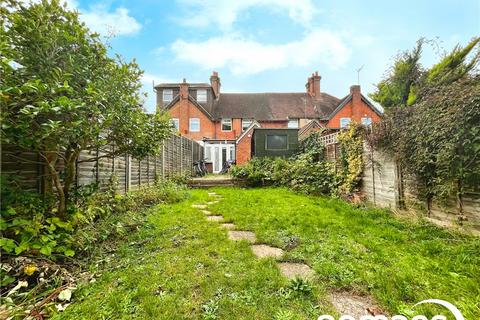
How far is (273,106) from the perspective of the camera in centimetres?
2266

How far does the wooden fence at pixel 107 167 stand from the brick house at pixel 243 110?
9.15 metres

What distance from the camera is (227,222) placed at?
14.2ft

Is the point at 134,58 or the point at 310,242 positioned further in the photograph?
the point at 134,58

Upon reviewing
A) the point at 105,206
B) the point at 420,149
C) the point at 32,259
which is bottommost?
the point at 32,259

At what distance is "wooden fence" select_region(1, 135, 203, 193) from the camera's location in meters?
2.57

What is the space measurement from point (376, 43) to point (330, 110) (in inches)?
604

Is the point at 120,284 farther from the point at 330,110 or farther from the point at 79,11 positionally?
the point at 330,110

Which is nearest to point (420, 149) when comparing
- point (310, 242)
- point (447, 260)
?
point (447, 260)

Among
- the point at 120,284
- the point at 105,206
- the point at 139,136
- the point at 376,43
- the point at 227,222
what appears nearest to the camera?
the point at 120,284

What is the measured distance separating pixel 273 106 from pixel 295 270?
21649mm

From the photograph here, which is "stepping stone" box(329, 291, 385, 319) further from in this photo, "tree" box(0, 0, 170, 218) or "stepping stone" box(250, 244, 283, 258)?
"tree" box(0, 0, 170, 218)

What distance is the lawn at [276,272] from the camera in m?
1.73

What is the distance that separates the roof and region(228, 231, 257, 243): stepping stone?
730 inches

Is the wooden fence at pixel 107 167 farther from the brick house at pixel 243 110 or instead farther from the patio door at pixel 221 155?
the brick house at pixel 243 110
